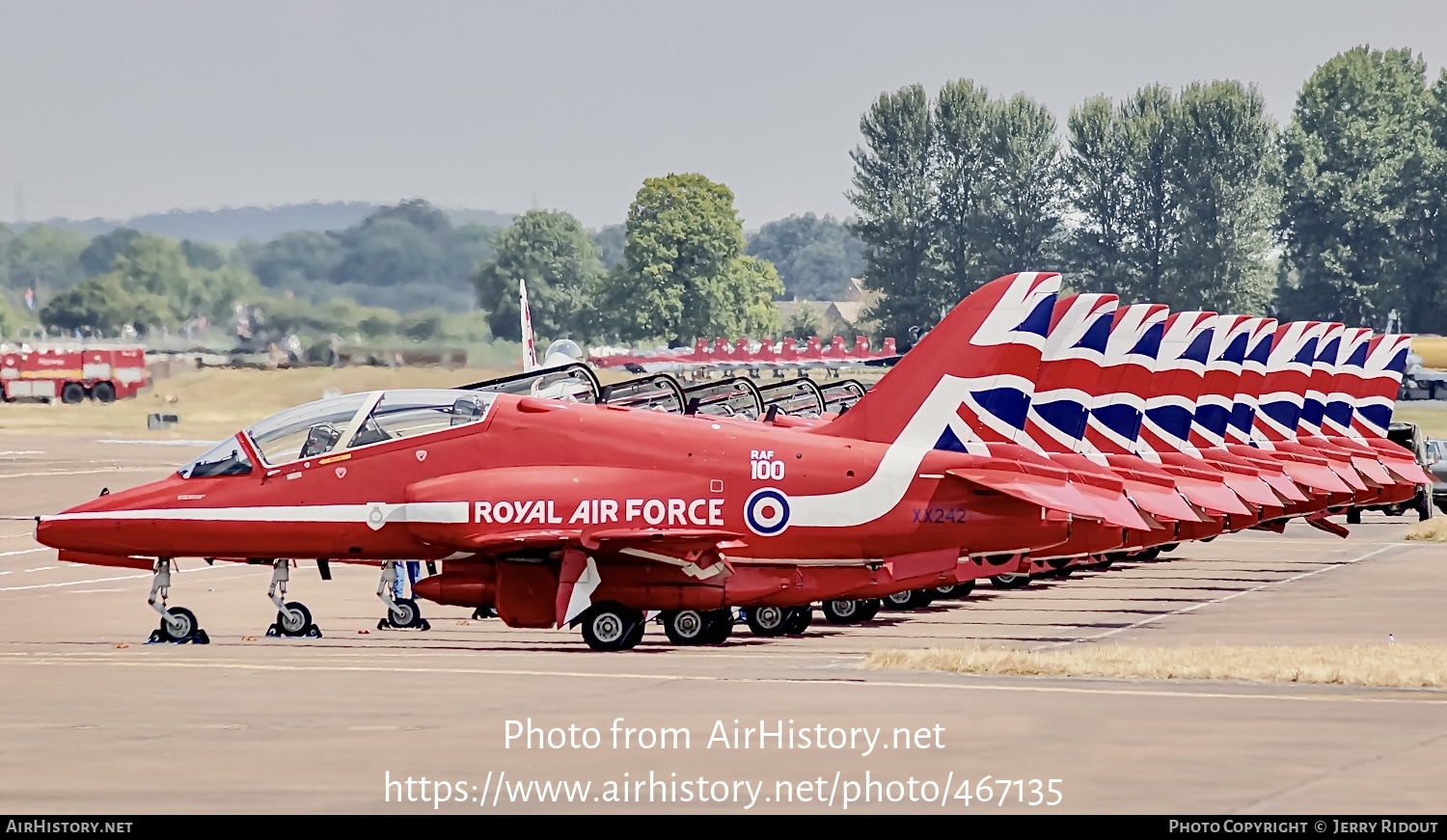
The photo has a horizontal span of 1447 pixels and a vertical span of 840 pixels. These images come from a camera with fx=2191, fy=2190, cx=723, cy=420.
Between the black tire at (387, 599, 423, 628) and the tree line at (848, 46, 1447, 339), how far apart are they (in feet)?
289

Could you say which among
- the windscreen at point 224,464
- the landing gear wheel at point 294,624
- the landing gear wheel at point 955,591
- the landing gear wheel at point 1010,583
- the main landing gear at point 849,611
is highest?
the windscreen at point 224,464

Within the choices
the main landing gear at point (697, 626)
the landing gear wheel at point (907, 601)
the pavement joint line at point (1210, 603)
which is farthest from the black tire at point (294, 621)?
the pavement joint line at point (1210, 603)

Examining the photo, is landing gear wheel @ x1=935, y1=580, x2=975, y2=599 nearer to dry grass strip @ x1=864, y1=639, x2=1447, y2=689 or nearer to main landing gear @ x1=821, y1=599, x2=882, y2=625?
main landing gear @ x1=821, y1=599, x2=882, y2=625

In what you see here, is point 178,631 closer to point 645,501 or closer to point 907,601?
point 645,501

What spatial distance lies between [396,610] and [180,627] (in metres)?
3.04

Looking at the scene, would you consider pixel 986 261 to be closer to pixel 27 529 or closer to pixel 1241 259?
pixel 1241 259

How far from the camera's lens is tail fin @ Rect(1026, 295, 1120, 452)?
27719 mm

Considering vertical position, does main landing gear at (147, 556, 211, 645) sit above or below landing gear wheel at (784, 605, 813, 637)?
above

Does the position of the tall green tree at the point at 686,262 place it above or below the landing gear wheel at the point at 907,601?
above

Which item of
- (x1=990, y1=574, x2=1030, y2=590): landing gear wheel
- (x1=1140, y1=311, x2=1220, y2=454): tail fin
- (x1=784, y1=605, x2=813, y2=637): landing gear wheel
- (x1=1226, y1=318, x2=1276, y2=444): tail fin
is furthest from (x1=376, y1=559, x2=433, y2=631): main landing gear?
(x1=1226, y1=318, x2=1276, y2=444): tail fin

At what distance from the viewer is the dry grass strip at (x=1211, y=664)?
63.7ft

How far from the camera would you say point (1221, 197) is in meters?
114

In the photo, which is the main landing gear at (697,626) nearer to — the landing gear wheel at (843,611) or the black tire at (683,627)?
the black tire at (683,627)

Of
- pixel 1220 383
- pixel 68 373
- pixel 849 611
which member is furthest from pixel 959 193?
pixel 849 611
